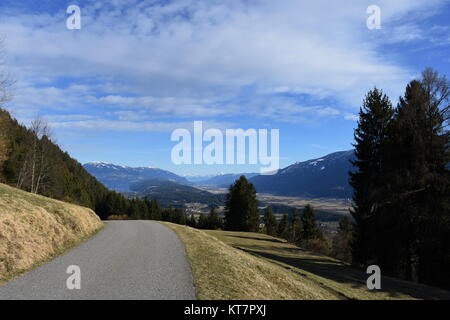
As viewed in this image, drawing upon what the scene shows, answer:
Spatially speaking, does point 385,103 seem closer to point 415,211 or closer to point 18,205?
point 415,211

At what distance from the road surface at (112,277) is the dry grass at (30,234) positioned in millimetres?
654

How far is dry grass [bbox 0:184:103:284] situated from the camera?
34.7ft

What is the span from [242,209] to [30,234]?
54.0 meters

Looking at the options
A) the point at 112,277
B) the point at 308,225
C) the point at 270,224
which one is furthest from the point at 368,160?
the point at 270,224

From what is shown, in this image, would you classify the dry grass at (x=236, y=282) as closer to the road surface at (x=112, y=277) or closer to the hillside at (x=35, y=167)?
the road surface at (x=112, y=277)

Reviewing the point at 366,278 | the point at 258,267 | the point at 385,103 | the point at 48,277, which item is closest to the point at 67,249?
the point at 48,277

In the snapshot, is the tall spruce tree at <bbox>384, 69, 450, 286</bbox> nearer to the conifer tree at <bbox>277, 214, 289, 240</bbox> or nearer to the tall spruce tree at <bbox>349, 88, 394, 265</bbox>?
the tall spruce tree at <bbox>349, 88, 394, 265</bbox>

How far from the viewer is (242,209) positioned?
6512cm

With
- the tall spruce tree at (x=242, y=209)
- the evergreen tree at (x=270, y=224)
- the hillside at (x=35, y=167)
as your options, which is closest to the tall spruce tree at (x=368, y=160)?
the tall spruce tree at (x=242, y=209)

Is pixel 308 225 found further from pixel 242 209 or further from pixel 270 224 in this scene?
pixel 242 209

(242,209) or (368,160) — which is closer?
(368,160)

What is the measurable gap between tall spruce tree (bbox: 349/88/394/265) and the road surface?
67.1 ft

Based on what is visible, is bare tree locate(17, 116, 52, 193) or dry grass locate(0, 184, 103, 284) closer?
dry grass locate(0, 184, 103, 284)

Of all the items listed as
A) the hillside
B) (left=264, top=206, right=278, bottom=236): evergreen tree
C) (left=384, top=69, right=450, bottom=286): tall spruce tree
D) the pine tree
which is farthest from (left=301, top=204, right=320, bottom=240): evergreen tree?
the hillside
